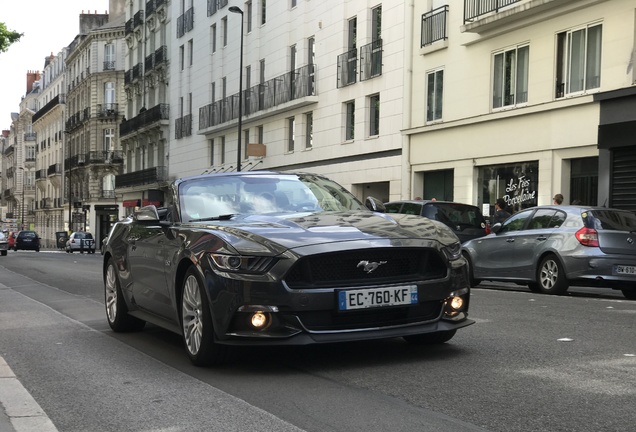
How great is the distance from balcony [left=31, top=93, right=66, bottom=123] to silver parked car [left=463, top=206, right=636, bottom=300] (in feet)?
293

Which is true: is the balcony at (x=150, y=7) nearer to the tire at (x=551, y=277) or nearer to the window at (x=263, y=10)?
the window at (x=263, y=10)

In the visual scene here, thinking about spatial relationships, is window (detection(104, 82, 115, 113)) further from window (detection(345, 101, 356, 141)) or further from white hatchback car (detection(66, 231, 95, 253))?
window (detection(345, 101, 356, 141))

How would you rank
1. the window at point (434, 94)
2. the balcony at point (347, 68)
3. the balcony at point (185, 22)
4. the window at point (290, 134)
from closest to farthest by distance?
the window at point (434, 94), the balcony at point (347, 68), the window at point (290, 134), the balcony at point (185, 22)

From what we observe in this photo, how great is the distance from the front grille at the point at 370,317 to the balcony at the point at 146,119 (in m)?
53.6

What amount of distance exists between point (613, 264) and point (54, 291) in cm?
931

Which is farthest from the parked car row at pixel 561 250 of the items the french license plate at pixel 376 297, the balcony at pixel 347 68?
the balcony at pixel 347 68

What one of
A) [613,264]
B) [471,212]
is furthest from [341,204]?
[471,212]

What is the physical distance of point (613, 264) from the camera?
45.1 feet

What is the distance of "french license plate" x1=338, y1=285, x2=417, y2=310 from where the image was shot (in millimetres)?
6117

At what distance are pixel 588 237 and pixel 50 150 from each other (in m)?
99.2

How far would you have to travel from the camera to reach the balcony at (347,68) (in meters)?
34.4

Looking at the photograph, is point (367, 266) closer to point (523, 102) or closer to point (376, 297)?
point (376, 297)

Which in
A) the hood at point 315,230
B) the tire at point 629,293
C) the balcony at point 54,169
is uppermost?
the balcony at point 54,169

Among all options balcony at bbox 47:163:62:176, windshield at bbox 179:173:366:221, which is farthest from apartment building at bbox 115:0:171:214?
windshield at bbox 179:173:366:221
